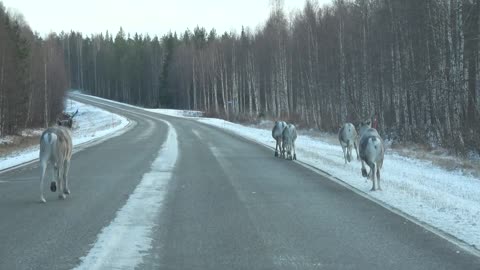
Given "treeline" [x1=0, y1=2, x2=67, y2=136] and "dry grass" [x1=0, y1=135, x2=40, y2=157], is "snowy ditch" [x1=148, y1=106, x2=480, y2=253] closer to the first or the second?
"dry grass" [x1=0, y1=135, x2=40, y2=157]

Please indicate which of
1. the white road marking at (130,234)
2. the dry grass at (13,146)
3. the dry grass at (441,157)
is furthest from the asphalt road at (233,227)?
the dry grass at (13,146)

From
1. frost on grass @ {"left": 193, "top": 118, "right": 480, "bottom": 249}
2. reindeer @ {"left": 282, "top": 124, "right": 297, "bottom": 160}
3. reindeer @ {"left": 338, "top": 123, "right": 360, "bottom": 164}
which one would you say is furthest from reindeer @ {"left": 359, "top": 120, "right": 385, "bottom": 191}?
reindeer @ {"left": 282, "top": 124, "right": 297, "bottom": 160}

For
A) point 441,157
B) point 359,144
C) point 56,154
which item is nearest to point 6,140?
point 441,157

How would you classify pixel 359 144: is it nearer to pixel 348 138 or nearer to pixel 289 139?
pixel 348 138

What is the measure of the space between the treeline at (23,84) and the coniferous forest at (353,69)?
121 millimetres

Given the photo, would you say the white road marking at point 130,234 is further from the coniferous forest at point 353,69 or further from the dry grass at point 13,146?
the dry grass at point 13,146

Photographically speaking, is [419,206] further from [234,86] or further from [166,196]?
[234,86]

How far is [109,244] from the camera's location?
6.88 metres

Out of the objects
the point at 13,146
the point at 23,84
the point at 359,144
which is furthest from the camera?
the point at 23,84

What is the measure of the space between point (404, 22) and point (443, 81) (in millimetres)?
8008

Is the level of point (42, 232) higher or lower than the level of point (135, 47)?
lower

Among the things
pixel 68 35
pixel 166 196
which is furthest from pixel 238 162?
pixel 68 35

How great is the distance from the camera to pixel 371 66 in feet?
121

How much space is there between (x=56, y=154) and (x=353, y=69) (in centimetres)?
3244
